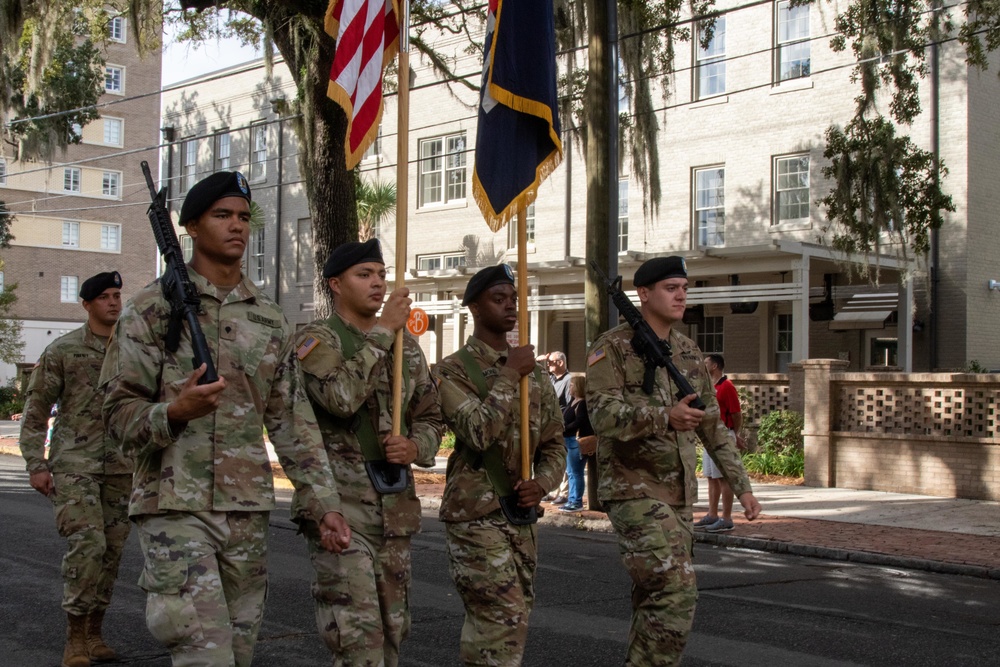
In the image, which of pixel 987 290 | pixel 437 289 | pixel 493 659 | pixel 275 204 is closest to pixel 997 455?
pixel 987 290

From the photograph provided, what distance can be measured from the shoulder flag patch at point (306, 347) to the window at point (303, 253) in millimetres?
29340

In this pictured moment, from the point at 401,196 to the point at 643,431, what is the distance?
5.74 ft

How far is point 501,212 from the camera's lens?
648 cm

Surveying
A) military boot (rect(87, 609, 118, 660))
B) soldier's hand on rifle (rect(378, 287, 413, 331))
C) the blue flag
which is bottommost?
military boot (rect(87, 609, 118, 660))

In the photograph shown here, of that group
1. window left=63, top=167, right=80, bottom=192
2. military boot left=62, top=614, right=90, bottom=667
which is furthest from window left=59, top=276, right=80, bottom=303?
military boot left=62, top=614, right=90, bottom=667

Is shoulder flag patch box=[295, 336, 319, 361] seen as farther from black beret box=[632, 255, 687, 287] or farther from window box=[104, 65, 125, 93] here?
window box=[104, 65, 125, 93]

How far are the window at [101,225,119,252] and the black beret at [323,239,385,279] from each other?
5763cm

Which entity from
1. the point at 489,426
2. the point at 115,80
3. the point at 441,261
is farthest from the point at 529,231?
the point at 115,80

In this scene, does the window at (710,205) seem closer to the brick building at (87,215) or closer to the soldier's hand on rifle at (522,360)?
the soldier's hand on rifle at (522,360)

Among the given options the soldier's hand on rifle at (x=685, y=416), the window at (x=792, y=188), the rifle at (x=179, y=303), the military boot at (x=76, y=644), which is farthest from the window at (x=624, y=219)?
the rifle at (x=179, y=303)

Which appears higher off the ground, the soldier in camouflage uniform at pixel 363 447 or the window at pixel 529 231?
the window at pixel 529 231

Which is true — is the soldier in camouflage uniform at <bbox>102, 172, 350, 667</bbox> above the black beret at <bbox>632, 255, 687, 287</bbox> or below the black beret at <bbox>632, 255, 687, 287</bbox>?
below

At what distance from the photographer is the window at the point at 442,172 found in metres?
30.3

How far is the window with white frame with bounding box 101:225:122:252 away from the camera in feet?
194
